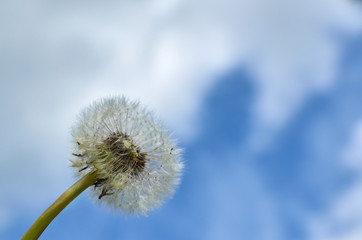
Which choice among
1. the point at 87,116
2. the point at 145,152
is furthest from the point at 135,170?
the point at 87,116

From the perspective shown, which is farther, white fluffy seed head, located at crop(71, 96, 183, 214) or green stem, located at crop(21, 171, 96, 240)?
white fluffy seed head, located at crop(71, 96, 183, 214)

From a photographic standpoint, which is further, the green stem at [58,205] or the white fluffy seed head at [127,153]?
the white fluffy seed head at [127,153]

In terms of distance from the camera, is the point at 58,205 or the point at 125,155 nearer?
the point at 58,205

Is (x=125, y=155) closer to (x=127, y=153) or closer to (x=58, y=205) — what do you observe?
(x=127, y=153)

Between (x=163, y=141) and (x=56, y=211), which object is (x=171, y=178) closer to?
(x=163, y=141)

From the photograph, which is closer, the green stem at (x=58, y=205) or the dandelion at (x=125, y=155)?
the green stem at (x=58, y=205)

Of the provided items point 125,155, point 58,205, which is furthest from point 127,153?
point 58,205
